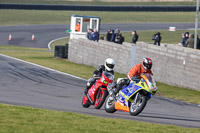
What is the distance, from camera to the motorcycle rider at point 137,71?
1120 centimetres

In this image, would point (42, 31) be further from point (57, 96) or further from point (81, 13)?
point (57, 96)

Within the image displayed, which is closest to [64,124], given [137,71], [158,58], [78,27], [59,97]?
[137,71]

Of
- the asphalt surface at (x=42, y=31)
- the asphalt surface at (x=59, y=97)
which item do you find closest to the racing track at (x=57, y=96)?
the asphalt surface at (x=59, y=97)

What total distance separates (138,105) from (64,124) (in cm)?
248

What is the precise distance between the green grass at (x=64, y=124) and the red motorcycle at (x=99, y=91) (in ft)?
5.39

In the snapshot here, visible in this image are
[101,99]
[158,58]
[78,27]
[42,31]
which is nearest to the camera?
[101,99]

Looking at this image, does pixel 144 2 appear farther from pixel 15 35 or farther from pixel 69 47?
pixel 69 47

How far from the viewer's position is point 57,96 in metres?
15.7

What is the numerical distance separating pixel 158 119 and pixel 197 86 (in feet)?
27.5

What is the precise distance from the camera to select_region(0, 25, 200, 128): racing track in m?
11.7

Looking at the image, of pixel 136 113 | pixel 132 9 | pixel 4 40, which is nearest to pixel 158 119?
pixel 136 113

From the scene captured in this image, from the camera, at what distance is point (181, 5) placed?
63.2 metres

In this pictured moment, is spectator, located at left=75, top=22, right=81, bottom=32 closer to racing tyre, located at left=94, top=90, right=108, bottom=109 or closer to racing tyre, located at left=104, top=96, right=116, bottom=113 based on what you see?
racing tyre, located at left=94, top=90, right=108, bottom=109

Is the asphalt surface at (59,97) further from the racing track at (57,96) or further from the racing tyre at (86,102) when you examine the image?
the racing tyre at (86,102)
